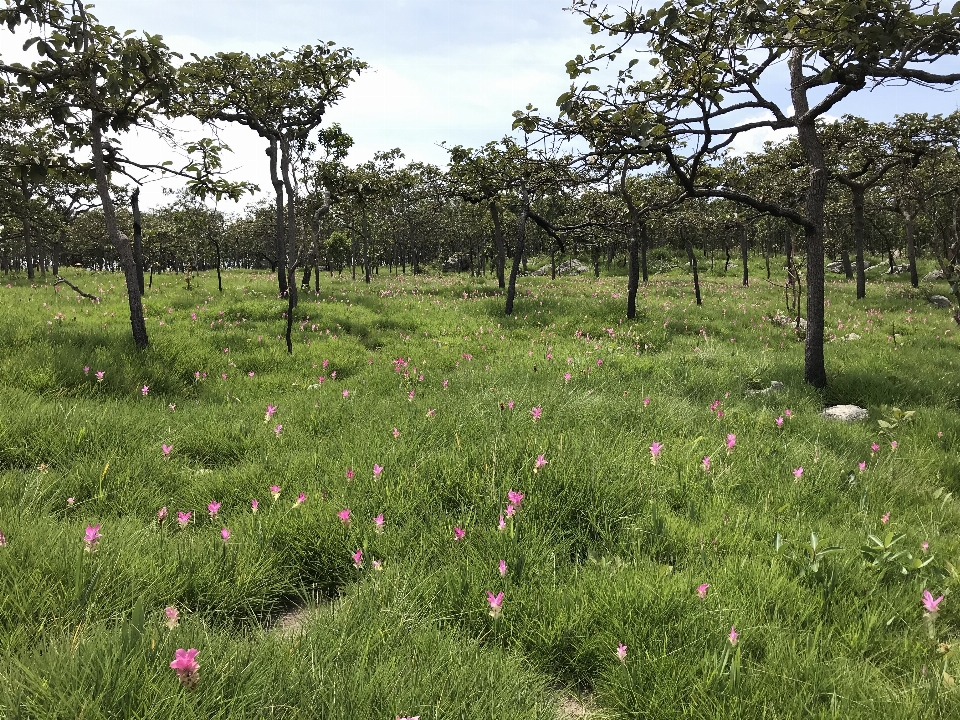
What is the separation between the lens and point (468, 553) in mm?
3072

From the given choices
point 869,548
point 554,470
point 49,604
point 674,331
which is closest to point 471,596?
point 554,470

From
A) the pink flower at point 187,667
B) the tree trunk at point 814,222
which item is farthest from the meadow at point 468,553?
the tree trunk at point 814,222

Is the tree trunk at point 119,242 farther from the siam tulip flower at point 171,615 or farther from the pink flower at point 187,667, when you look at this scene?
the pink flower at point 187,667

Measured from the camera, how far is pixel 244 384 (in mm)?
8031

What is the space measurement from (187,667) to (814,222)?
9.57 m

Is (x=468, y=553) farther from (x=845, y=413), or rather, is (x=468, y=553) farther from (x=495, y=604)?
(x=845, y=413)

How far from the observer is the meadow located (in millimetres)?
2029

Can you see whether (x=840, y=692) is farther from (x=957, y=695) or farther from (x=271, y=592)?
(x=271, y=592)

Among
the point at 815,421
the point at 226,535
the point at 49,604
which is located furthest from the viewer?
the point at 815,421

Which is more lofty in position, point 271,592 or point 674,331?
point 674,331

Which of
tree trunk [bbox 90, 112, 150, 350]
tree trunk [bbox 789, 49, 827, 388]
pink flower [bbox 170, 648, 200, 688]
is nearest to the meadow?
pink flower [bbox 170, 648, 200, 688]

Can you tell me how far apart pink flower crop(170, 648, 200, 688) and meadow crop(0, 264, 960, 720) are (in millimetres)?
11

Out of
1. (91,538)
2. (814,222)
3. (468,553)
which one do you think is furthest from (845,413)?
(91,538)

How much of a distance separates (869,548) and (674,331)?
10724 millimetres
